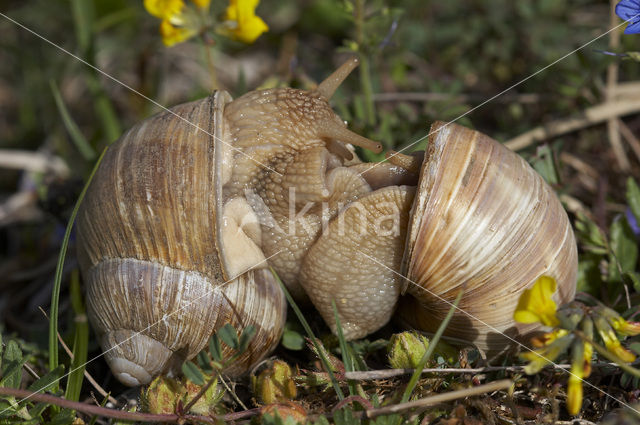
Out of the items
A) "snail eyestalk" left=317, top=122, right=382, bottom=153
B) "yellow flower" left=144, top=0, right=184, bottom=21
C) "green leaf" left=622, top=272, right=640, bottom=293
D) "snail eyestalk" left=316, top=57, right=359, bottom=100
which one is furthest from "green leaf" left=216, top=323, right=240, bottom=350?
"green leaf" left=622, top=272, right=640, bottom=293

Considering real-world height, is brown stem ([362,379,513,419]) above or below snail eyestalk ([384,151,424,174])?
below

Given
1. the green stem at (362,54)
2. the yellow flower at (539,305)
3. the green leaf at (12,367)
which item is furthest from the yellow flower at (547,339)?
the green leaf at (12,367)

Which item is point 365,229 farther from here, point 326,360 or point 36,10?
point 36,10

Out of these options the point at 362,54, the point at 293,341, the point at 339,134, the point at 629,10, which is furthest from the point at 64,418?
the point at 629,10

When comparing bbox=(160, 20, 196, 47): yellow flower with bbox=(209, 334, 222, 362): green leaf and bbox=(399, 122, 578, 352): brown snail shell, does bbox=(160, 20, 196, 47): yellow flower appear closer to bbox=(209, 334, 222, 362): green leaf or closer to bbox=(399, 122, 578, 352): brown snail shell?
bbox=(399, 122, 578, 352): brown snail shell

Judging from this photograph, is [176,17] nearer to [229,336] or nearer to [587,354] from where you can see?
[229,336]

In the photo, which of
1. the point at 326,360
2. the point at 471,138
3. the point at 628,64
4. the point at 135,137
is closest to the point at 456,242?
the point at 471,138
